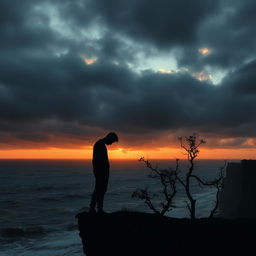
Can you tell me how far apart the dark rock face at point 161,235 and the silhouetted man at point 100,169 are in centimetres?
73

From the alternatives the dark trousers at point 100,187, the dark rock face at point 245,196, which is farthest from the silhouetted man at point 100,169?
the dark rock face at point 245,196

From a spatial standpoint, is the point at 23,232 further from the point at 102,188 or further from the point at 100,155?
the point at 100,155

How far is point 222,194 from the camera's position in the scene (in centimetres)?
8231

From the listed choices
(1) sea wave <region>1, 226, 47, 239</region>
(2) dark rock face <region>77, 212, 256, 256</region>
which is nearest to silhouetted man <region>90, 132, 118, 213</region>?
(2) dark rock face <region>77, 212, 256, 256</region>

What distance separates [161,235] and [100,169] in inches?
128

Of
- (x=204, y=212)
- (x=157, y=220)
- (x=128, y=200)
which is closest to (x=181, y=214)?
(x=204, y=212)

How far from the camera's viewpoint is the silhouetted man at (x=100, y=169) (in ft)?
38.7

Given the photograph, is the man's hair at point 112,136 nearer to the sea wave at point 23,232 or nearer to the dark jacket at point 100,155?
the dark jacket at point 100,155

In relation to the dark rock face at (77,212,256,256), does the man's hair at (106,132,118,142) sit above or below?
above

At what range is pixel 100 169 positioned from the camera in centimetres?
1202

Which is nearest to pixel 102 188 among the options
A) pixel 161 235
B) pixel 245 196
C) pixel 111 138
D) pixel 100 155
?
pixel 100 155

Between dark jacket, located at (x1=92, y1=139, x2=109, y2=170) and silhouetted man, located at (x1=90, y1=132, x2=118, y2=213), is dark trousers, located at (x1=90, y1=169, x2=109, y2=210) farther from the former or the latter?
dark jacket, located at (x1=92, y1=139, x2=109, y2=170)

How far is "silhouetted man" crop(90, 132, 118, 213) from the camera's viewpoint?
1180 centimetres

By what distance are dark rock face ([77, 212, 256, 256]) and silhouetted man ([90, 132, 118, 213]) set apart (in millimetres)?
727
